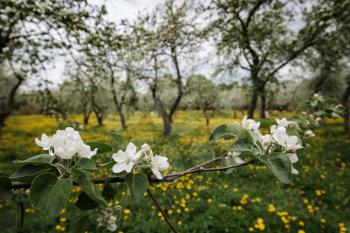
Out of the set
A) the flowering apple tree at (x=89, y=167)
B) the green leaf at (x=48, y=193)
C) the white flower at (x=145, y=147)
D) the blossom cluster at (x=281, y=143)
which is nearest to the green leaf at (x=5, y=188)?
the flowering apple tree at (x=89, y=167)

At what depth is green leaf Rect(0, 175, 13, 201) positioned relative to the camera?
0.80 meters

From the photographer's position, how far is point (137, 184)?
896 millimetres

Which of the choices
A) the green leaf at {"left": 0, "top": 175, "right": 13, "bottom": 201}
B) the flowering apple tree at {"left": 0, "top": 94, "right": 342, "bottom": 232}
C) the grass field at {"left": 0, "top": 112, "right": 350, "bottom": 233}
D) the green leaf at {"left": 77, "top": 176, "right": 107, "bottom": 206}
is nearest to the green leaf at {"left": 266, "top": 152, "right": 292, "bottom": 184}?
the flowering apple tree at {"left": 0, "top": 94, "right": 342, "bottom": 232}

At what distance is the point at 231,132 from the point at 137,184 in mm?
549

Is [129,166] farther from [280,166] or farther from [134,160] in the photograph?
[280,166]

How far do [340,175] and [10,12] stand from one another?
7343 mm

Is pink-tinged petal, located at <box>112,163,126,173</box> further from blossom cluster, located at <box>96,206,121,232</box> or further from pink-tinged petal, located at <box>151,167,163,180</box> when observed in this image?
blossom cluster, located at <box>96,206,121,232</box>

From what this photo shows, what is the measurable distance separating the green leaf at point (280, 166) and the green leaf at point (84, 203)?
29.0 inches

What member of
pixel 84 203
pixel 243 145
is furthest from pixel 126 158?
pixel 243 145

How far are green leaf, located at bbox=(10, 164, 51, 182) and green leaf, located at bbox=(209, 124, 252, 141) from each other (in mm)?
761

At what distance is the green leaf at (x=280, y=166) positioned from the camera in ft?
2.87

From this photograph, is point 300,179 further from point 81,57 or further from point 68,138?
point 68,138

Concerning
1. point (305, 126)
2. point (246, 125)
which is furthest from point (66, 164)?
point (305, 126)

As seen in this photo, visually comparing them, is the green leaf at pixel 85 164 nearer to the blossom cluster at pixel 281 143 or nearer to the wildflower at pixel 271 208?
the blossom cluster at pixel 281 143
